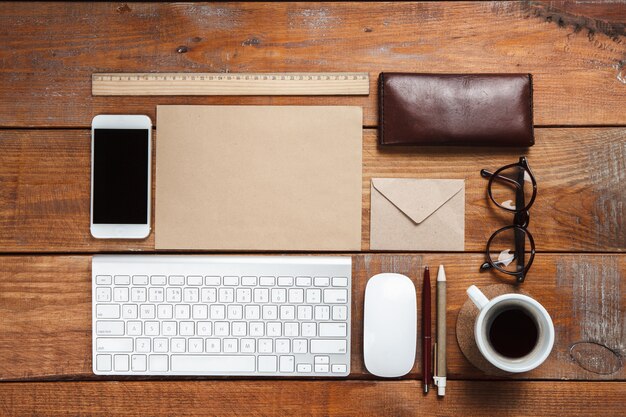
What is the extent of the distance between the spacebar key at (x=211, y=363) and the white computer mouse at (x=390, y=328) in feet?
0.58

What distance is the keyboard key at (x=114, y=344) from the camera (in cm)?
75

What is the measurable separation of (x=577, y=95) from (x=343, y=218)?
15.8 inches

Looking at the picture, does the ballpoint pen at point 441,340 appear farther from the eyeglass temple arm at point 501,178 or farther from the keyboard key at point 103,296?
the keyboard key at point 103,296

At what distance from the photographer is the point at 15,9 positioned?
779 millimetres

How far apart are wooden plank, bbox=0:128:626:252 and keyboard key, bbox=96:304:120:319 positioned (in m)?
0.09

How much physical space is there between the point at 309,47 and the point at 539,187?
1.34ft

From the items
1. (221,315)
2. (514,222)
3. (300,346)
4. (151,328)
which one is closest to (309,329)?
(300,346)

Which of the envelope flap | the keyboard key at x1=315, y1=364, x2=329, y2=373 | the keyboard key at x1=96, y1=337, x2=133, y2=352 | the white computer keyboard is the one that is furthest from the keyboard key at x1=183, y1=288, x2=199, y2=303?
the envelope flap

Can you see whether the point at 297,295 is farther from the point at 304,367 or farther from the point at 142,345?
the point at 142,345

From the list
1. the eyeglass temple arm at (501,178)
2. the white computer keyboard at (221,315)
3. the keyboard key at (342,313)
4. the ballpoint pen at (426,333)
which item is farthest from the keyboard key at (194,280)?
the eyeglass temple arm at (501,178)

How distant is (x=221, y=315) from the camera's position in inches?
29.9

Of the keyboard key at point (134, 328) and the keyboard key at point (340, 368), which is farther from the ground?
the keyboard key at point (134, 328)

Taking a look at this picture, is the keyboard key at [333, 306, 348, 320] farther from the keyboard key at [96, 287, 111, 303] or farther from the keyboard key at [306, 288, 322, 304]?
the keyboard key at [96, 287, 111, 303]

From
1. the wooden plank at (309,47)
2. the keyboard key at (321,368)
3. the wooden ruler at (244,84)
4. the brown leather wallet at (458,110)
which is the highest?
the wooden plank at (309,47)
